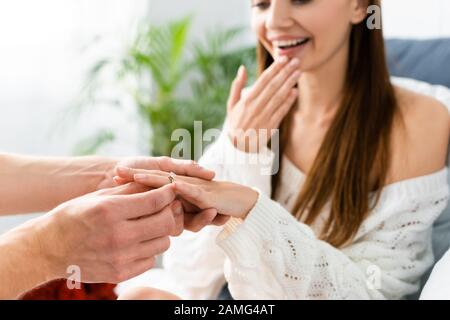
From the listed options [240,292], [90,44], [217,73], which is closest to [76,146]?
[90,44]

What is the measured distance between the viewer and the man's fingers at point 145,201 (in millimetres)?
1052

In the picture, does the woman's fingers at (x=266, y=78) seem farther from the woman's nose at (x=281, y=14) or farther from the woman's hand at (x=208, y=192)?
the woman's hand at (x=208, y=192)

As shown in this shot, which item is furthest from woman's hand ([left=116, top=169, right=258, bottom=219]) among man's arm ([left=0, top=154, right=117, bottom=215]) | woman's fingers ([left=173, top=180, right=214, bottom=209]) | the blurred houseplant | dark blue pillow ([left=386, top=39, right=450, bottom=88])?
the blurred houseplant

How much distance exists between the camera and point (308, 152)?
166 cm

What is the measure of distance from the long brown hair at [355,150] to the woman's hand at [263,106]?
129 mm

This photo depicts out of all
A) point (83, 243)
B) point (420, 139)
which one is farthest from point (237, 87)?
point (83, 243)

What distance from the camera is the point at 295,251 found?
1292mm

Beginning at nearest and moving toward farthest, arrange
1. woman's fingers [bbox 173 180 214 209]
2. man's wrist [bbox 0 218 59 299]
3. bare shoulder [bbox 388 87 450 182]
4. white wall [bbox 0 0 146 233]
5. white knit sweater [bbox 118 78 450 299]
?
man's wrist [bbox 0 218 59 299] < woman's fingers [bbox 173 180 214 209] < white knit sweater [bbox 118 78 450 299] < bare shoulder [bbox 388 87 450 182] < white wall [bbox 0 0 146 233]

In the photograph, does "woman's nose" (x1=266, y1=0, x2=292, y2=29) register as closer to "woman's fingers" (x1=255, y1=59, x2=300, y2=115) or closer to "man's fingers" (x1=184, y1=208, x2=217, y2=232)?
"woman's fingers" (x1=255, y1=59, x2=300, y2=115)

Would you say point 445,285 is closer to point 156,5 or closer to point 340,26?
point 340,26

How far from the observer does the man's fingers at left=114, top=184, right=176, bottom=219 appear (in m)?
1.05

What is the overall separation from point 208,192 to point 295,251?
0.73 feet

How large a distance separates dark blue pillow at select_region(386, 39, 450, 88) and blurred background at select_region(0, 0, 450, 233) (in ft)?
3.29
